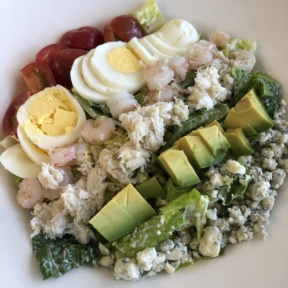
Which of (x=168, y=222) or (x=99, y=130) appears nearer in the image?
(x=168, y=222)

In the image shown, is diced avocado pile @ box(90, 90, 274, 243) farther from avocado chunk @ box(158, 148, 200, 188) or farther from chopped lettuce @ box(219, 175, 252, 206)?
chopped lettuce @ box(219, 175, 252, 206)

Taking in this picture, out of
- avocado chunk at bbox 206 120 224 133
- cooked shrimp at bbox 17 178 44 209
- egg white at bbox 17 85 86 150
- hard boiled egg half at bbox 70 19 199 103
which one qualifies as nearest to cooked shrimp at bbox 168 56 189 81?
hard boiled egg half at bbox 70 19 199 103

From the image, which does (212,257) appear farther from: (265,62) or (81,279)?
(265,62)

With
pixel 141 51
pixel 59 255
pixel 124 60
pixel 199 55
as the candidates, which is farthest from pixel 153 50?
pixel 59 255

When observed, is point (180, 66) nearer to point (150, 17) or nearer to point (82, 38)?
point (150, 17)

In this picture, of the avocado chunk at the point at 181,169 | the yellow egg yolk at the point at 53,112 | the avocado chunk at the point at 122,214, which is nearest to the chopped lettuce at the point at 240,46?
the avocado chunk at the point at 181,169

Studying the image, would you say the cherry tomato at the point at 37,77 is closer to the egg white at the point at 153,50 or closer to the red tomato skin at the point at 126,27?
the red tomato skin at the point at 126,27
